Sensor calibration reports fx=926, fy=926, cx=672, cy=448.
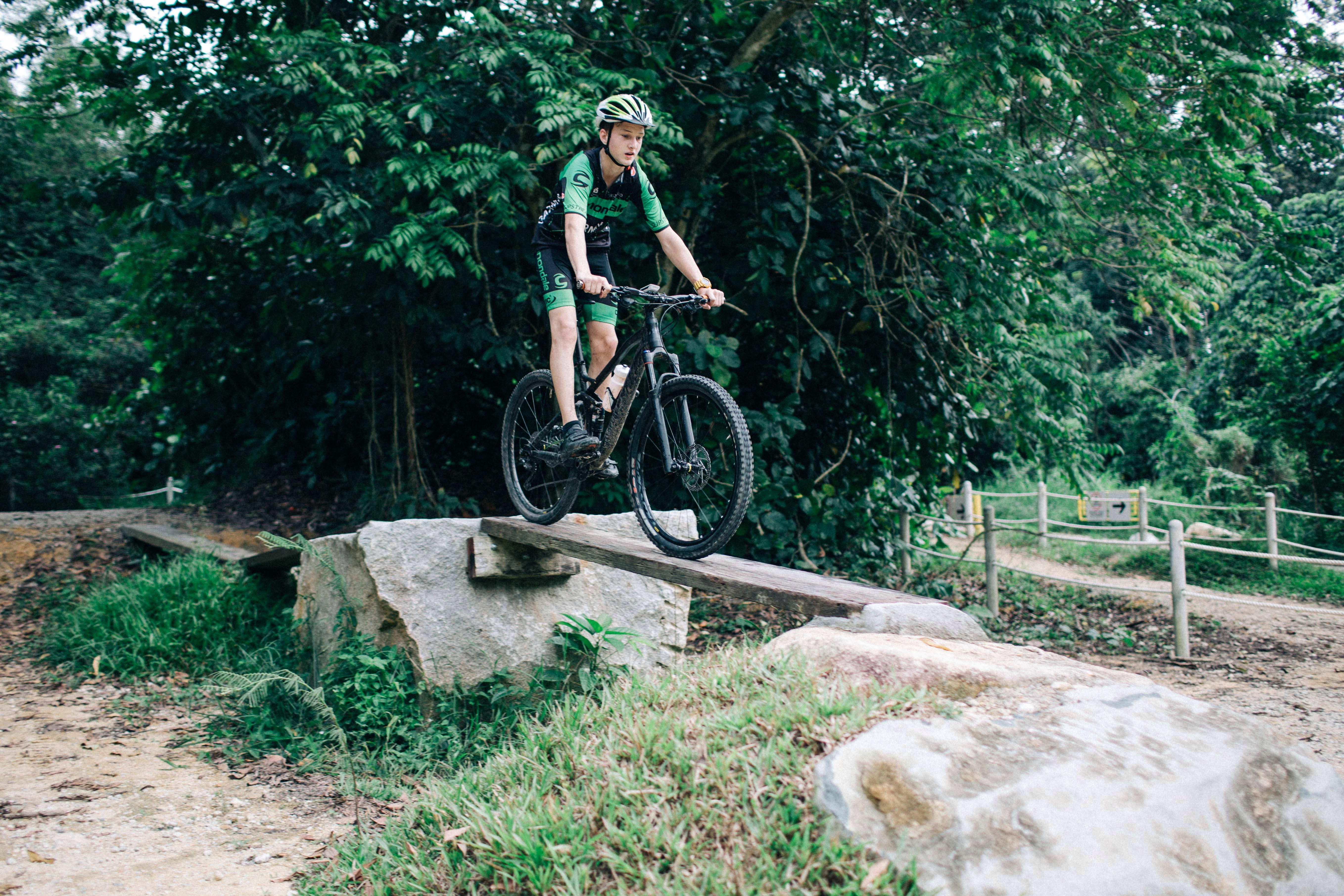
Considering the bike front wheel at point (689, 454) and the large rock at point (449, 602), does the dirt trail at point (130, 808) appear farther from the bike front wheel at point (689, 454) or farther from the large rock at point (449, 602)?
the bike front wheel at point (689, 454)

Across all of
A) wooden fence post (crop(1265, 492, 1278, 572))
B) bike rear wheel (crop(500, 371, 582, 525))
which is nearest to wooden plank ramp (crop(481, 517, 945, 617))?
bike rear wheel (crop(500, 371, 582, 525))

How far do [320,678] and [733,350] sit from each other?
3.34m

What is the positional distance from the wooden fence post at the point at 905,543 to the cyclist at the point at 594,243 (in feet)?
19.7

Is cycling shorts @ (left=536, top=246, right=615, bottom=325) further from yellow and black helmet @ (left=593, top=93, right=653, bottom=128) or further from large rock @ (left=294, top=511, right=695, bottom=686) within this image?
large rock @ (left=294, top=511, right=695, bottom=686)

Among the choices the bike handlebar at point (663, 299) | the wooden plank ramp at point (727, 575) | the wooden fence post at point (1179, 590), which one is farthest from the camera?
the wooden fence post at point (1179, 590)

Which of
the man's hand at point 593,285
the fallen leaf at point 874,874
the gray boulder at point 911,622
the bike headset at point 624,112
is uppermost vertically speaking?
the bike headset at point 624,112

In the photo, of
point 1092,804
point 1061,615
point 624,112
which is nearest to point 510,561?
point 624,112

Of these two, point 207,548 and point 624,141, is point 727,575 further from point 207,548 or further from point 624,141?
point 207,548

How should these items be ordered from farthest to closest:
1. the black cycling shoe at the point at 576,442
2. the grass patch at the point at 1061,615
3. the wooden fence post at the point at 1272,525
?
the wooden fence post at the point at 1272,525 → the grass patch at the point at 1061,615 → the black cycling shoe at the point at 576,442

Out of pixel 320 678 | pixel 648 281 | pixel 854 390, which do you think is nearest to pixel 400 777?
pixel 320 678

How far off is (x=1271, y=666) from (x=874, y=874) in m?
6.42

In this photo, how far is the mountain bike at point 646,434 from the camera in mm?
3553

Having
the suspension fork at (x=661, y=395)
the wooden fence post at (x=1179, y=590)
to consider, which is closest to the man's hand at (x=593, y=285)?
the suspension fork at (x=661, y=395)

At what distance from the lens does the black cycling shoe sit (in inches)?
155
